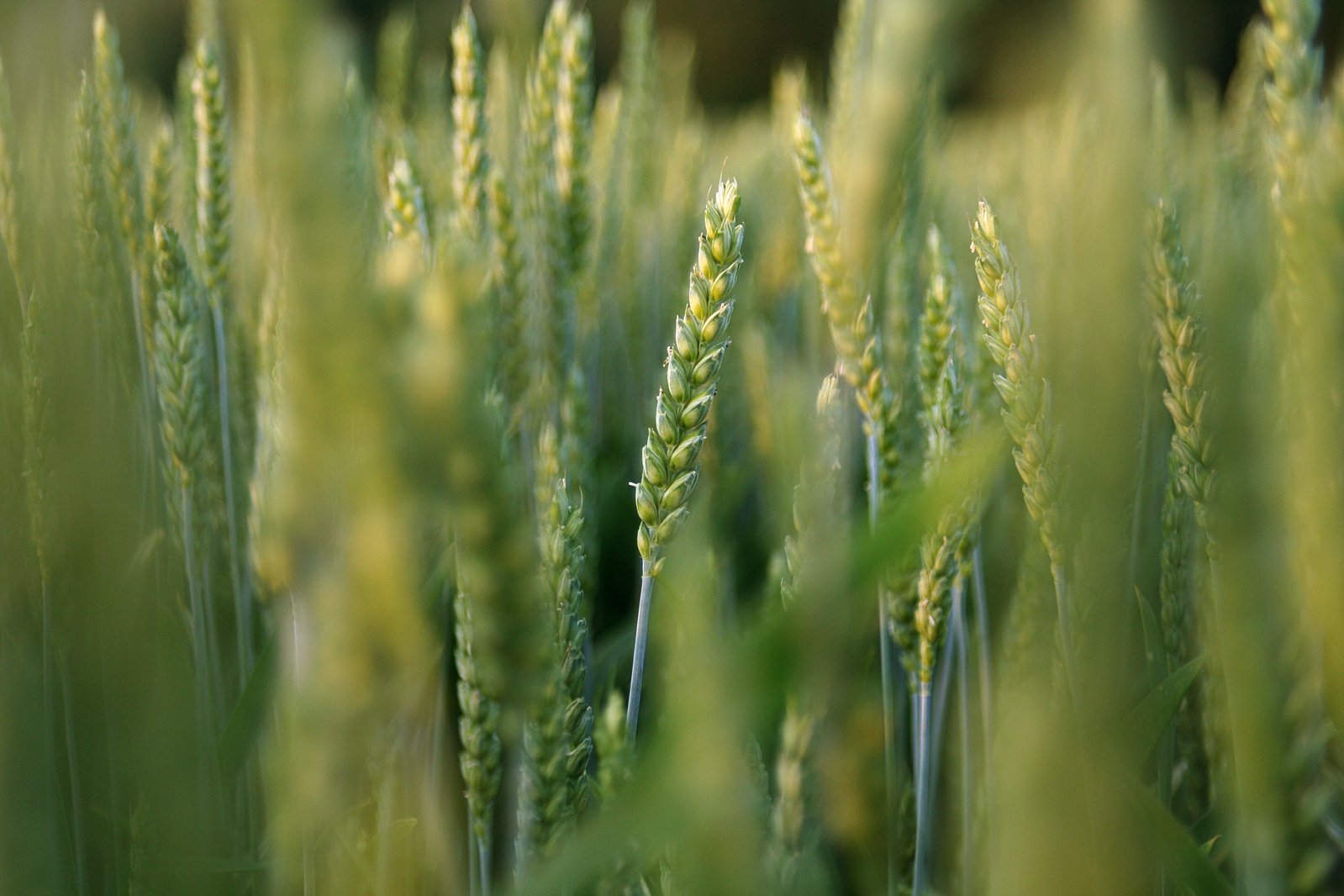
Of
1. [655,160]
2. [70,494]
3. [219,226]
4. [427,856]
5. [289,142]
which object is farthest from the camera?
[655,160]

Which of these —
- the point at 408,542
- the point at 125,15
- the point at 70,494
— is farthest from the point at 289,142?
the point at 125,15

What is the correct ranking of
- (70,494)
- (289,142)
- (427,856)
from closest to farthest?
1. (289,142)
2. (70,494)
3. (427,856)

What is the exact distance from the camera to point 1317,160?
0.28m

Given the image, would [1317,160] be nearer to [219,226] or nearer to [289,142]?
[289,142]

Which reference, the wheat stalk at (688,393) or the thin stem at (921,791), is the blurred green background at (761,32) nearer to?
the wheat stalk at (688,393)

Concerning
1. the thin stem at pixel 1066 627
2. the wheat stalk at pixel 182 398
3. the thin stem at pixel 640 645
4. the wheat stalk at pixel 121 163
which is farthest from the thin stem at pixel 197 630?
the thin stem at pixel 1066 627

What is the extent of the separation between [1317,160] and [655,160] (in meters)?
0.73

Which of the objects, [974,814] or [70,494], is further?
[974,814]

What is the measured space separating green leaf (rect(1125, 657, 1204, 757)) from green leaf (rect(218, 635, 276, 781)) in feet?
1.07

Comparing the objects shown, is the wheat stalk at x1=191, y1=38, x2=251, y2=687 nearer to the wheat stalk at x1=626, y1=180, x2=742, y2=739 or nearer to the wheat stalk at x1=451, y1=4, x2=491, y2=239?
the wheat stalk at x1=451, y1=4, x2=491, y2=239

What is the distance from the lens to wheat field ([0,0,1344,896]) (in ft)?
0.43

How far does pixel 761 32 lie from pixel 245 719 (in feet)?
30.4

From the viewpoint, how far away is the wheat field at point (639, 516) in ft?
0.43

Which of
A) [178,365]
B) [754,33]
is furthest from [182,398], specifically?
[754,33]
